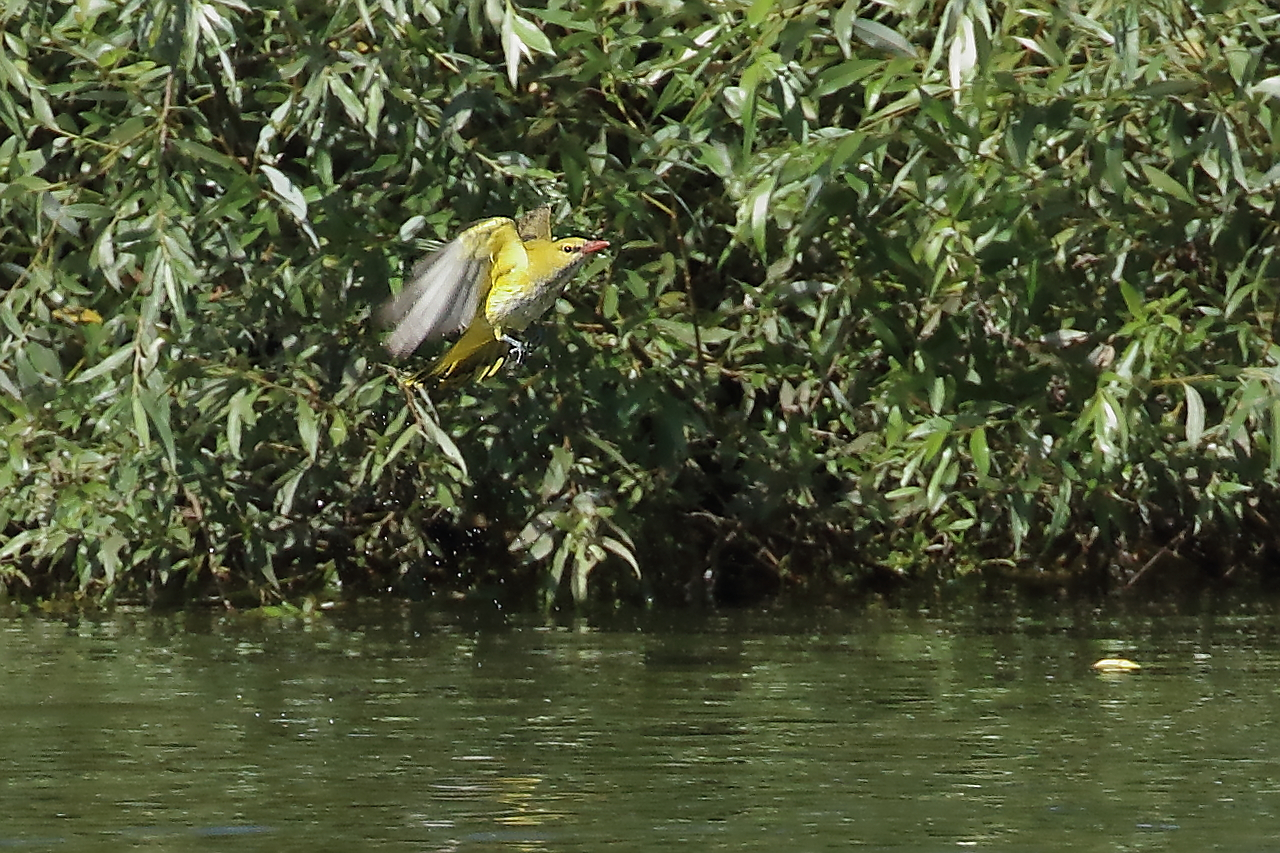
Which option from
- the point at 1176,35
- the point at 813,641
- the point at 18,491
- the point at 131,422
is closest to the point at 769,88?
the point at 1176,35

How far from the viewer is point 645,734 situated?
5445 millimetres

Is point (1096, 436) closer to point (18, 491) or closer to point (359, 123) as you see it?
point (359, 123)

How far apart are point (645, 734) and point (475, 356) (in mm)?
1448

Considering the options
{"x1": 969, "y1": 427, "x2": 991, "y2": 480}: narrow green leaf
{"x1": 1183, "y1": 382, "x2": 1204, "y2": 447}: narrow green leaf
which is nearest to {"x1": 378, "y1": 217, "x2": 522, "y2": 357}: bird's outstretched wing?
{"x1": 969, "y1": 427, "x2": 991, "y2": 480}: narrow green leaf

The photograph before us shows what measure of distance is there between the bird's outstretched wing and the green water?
38.6 inches

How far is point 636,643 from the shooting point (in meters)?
7.14

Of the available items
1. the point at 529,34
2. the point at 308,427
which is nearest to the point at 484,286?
the point at 529,34

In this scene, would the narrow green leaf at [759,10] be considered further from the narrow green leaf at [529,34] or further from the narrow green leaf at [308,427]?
the narrow green leaf at [308,427]

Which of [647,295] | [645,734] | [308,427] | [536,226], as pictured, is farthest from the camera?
[647,295]

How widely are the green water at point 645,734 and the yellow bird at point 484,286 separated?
3.13 feet

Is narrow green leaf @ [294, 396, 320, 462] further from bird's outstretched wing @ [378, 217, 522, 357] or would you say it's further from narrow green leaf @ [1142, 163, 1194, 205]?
narrow green leaf @ [1142, 163, 1194, 205]

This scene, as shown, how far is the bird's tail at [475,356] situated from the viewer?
20.9 ft

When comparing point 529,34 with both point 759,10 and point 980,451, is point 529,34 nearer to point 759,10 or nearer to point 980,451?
point 759,10

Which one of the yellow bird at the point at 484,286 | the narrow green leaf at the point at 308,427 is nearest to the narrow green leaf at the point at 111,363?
the narrow green leaf at the point at 308,427
